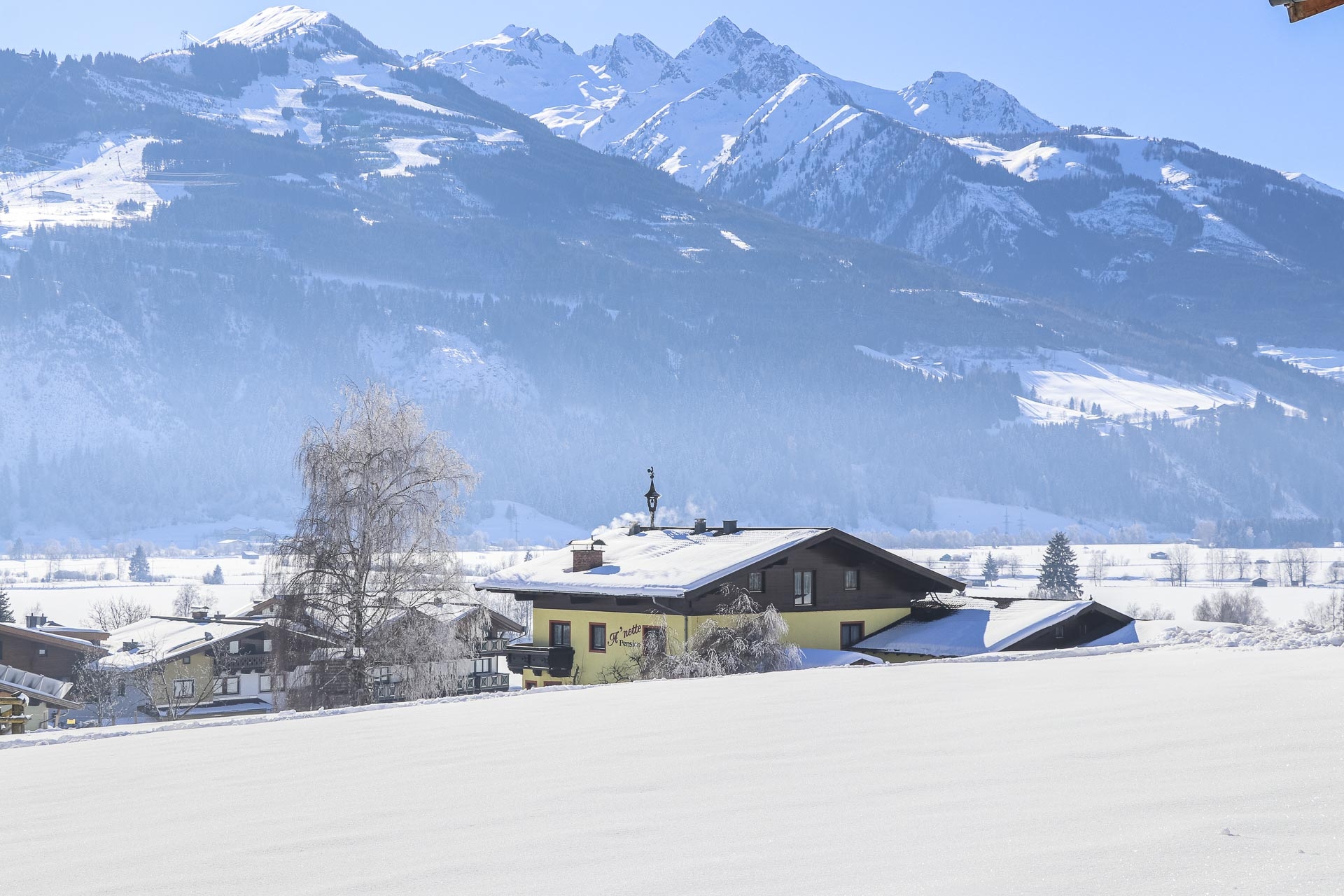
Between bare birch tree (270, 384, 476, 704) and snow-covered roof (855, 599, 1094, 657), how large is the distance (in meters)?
12.3

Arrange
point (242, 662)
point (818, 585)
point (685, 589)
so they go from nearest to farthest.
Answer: point (685, 589), point (818, 585), point (242, 662)

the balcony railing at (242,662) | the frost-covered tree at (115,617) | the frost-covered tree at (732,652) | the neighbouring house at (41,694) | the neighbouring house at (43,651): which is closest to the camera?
the frost-covered tree at (732,652)

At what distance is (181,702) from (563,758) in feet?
202

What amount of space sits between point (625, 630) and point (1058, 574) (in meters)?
95.9

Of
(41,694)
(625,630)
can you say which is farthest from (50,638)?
(625,630)

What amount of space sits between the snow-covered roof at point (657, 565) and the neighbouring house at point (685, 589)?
40mm

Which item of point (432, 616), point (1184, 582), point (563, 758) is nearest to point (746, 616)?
point (432, 616)

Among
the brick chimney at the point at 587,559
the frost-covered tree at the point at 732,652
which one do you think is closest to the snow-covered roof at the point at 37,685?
the brick chimney at the point at 587,559

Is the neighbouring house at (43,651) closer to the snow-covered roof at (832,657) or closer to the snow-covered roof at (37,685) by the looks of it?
the snow-covered roof at (37,685)

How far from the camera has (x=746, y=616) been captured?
99.7 feet

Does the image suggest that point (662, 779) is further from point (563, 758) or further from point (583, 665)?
point (583, 665)

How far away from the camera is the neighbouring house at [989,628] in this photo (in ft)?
119

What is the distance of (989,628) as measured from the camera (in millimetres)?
37062

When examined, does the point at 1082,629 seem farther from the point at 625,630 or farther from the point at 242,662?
the point at 242,662
